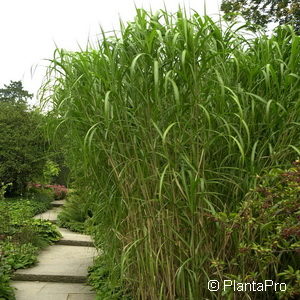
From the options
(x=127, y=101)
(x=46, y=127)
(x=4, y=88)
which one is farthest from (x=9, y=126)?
(x=4, y=88)

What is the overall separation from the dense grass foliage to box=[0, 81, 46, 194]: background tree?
283 inches

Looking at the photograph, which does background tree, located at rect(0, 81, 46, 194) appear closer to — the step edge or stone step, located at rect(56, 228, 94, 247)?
stone step, located at rect(56, 228, 94, 247)

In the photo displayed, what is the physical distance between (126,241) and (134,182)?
0.57 m

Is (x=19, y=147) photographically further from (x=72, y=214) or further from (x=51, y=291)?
(x=51, y=291)

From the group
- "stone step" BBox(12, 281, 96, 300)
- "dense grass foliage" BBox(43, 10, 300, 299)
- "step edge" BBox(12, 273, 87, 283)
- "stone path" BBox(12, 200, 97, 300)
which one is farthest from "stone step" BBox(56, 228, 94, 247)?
"dense grass foliage" BBox(43, 10, 300, 299)

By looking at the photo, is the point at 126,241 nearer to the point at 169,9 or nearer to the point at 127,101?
the point at 127,101

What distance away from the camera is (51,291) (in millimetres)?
3410

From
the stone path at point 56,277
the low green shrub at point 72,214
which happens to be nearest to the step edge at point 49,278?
the stone path at point 56,277

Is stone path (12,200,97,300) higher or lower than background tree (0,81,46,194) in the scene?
lower

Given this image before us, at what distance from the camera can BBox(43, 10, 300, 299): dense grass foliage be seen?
77.7 inches

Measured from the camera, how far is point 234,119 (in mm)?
2133

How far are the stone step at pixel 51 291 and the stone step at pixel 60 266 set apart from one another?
0.07m

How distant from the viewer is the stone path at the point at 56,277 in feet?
10.9

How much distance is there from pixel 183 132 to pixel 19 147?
797 centimetres
